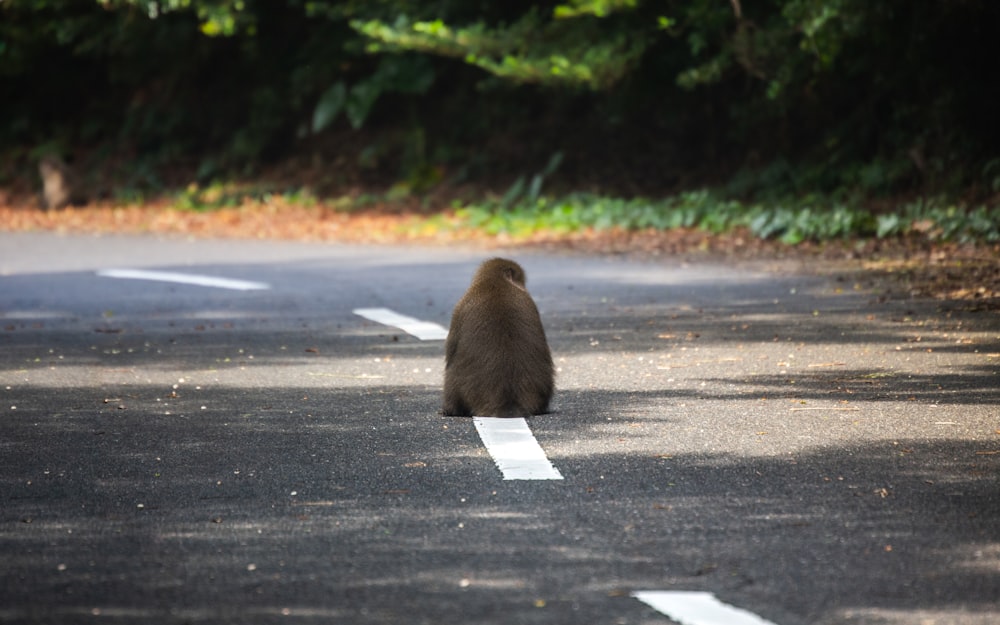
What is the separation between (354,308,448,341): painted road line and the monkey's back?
3892 millimetres

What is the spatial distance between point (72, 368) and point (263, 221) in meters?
19.5

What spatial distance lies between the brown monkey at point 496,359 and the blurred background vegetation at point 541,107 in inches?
475

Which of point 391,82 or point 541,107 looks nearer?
point 391,82

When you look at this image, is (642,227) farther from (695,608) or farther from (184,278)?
(695,608)

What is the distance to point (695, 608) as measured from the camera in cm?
440

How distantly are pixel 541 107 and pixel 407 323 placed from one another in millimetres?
21157

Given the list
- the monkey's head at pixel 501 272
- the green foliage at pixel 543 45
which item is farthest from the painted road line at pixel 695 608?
the green foliage at pixel 543 45

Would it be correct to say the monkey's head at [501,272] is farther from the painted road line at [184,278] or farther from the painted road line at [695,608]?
the painted road line at [184,278]

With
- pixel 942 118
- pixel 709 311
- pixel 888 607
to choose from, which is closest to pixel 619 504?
pixel 888 607

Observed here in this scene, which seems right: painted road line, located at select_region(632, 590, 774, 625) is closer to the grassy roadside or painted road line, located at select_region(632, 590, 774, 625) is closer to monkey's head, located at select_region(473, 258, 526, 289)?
monkey's head, located at select_region(473, 258, 526, 289)

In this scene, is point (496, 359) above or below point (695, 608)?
above

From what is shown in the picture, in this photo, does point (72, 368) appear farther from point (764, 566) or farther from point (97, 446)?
point (764, 566)

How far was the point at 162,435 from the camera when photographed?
7672 millimetres

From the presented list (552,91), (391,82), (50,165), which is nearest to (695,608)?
(391,82)
